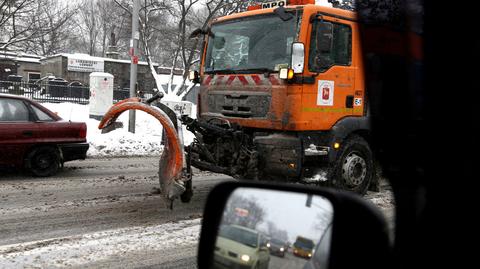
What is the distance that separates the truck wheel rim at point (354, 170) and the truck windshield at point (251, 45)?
174cm

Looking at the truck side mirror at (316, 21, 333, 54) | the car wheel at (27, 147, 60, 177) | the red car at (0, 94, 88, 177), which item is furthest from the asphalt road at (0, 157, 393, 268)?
the truck side mirror at (316, 21, 333, 54)

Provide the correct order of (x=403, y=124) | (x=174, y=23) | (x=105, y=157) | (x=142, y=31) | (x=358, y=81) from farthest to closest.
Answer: (x=174, y=23) → (x=142, y=31) → (x=105, y=157) → (x=358, y=81) → (x=403, y=124)

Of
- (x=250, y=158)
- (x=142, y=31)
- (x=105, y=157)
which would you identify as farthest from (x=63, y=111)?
(x=250, y=158)

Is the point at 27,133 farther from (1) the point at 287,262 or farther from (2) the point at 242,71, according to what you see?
(1) the point at 287,262

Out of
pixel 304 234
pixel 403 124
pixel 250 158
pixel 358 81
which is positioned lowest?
pixel 250 158

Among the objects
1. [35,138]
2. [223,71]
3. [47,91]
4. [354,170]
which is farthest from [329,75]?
[47,91]

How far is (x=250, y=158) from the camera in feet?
21.2

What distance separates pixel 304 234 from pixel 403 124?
0.47 metres

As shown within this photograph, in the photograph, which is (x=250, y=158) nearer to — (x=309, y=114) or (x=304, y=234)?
(x=309, y=114)

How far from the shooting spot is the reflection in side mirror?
1.36 meters

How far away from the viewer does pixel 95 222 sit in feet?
18.6

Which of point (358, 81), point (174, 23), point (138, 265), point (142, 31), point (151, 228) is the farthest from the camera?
point (174, 23)

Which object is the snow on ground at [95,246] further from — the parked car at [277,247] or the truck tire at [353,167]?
the parked car at [277,247]

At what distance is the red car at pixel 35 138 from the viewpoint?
7988mm
